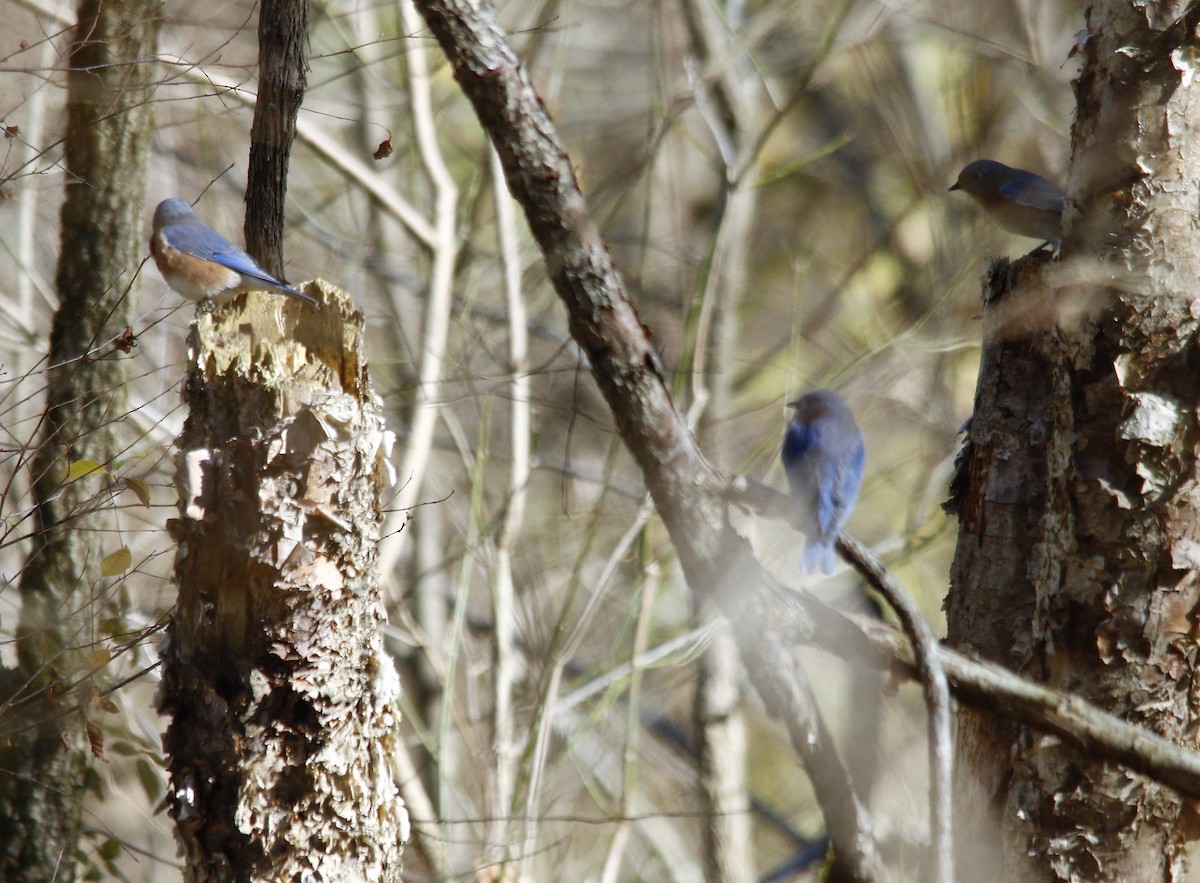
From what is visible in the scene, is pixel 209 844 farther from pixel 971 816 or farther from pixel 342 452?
pixel 971 816

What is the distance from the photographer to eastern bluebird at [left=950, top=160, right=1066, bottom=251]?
3777 mm

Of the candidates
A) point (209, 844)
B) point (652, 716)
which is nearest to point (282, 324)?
point (209, 844)

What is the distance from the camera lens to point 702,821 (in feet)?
21.1

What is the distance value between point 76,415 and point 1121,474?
2.84 metres

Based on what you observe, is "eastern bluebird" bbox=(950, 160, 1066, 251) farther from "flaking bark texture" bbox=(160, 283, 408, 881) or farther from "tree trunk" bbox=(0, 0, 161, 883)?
"tree trunk" bbox=(0, 0, 161, 883)

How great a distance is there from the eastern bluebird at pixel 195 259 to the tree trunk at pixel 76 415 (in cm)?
20

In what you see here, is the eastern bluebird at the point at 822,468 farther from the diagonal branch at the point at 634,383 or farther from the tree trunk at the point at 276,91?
the tree trunk at the point at 276,91

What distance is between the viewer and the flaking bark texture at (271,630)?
1.97 m

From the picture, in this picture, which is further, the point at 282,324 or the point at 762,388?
the point at 762,388

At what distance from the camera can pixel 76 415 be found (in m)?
3.21

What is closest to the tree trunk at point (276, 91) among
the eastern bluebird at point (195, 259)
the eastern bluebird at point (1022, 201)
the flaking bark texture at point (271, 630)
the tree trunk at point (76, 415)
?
the eastern bluebird at point (195, 259)

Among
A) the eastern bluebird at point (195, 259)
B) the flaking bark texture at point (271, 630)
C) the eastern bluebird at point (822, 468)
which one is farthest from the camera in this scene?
the eastern bluebird at point (822, 468)

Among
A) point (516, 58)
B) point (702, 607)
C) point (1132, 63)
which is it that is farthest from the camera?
point (702, 607)

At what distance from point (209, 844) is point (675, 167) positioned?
19.7ft
